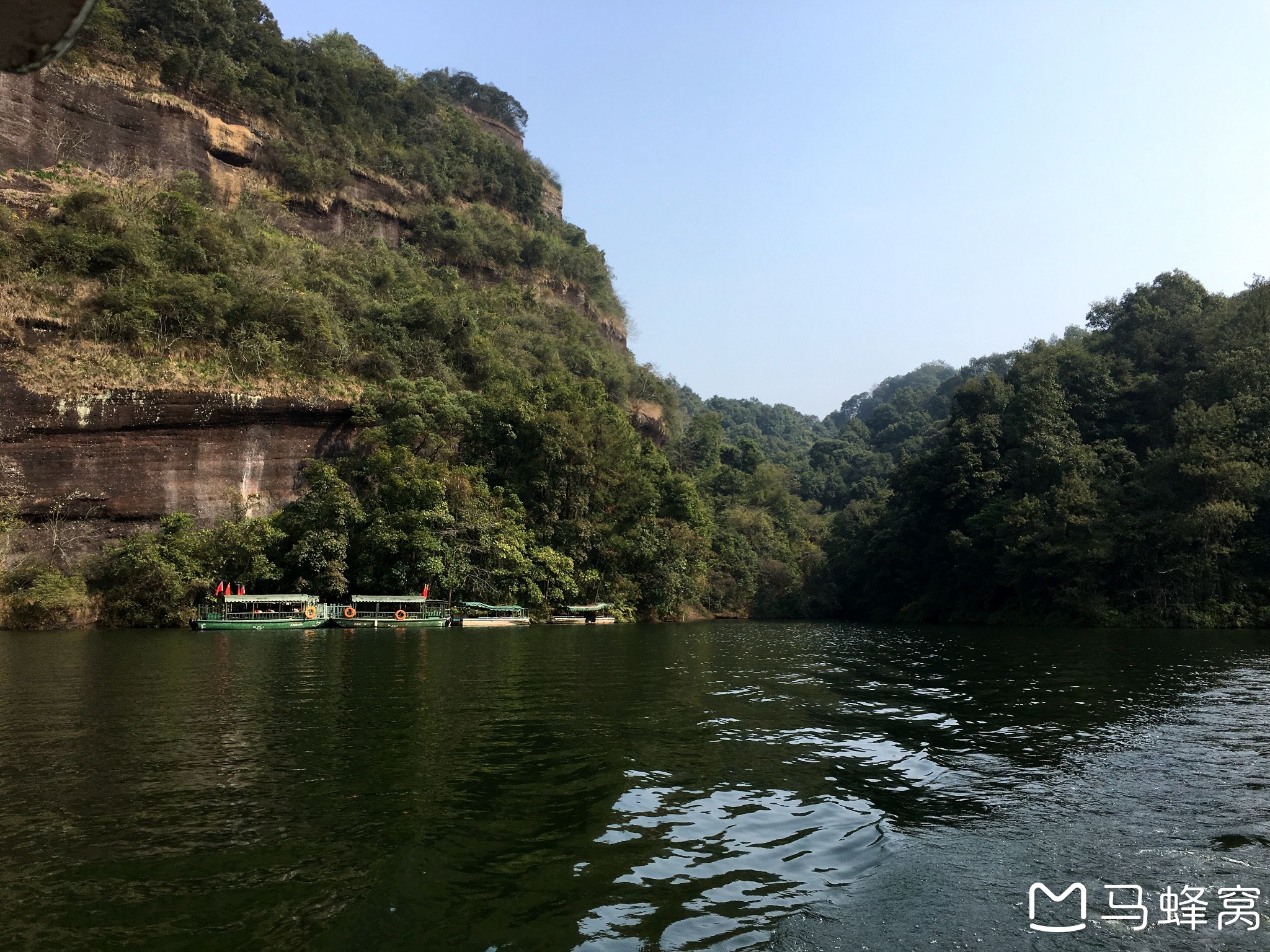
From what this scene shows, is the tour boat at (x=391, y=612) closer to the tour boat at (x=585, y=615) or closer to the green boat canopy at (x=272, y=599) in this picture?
the green boat canopy at (x=272, y=599)

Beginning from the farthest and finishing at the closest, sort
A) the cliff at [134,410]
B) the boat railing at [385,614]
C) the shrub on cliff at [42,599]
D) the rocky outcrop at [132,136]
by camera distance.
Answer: the rocky outcrop at [132,136] < the boat railing at [385,614] < the cliff at [134,410] < the shrub on cliff at [42,599]

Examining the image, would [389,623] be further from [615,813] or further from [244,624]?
[615,813]

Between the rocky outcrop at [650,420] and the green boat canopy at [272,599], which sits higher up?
the rocky outcrop at [650,420]

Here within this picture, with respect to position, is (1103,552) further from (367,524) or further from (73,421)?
(73,421)

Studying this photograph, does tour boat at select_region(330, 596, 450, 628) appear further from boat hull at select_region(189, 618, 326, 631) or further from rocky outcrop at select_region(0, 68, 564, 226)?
rocky outcrop at select_region(0, 68, 564, 226)

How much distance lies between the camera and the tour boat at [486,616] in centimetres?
3603

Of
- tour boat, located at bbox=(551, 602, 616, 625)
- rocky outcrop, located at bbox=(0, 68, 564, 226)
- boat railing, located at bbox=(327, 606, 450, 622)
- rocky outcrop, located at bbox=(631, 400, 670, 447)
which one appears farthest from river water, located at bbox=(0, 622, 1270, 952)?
rocky outcrop, located at bbox=(631, 400, 670, 447)

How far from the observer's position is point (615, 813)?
701 cm

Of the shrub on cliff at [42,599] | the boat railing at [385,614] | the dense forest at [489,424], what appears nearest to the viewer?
the shrub on cliff at [42,599]

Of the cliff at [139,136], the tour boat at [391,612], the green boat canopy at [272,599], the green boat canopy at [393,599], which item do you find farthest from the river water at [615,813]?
the cliff at [139,136]

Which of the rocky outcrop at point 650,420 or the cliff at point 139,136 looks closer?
the cliff at point 139,136

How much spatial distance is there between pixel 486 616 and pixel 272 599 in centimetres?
994

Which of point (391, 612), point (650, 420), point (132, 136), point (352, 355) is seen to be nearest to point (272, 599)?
point (391, 612)

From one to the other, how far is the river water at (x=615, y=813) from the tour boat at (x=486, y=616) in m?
21.1
